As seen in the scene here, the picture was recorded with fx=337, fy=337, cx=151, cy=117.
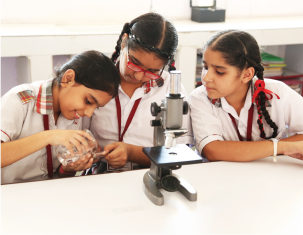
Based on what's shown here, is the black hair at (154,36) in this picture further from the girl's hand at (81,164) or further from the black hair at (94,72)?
the girl's hand at (81,164)

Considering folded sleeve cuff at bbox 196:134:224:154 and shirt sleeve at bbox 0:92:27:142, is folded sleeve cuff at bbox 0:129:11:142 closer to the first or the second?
shirt sleeve at bbox 0:92:27:142

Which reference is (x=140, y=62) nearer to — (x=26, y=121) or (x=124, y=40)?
(x=124, y=40)

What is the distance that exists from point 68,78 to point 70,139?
306 mm

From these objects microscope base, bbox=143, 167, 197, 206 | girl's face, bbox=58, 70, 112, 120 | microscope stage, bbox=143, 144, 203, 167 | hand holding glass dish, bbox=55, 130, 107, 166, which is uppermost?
girl's face, bbox=58, 70, 112, 120

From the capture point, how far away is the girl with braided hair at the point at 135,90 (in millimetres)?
1386

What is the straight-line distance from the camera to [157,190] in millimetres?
1075

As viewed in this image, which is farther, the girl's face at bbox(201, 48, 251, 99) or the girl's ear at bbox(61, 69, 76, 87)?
the girl's face at bbox(201, 48, 251, 99)

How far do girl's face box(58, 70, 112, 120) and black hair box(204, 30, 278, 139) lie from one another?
0.53 meters

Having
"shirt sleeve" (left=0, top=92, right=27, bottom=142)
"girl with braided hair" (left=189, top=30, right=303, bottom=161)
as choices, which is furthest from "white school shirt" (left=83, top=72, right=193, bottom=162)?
"shirt sleeve" (left=0, top=92, right=27, bottom=142)

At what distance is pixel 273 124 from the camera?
151cm

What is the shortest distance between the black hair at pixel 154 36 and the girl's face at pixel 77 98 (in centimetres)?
26

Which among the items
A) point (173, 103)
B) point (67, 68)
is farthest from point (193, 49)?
point (173, 103)

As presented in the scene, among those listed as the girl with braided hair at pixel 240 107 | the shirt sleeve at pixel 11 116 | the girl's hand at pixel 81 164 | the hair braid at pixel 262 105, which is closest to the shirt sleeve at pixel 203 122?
the girl with braided hair at pixel 240 107

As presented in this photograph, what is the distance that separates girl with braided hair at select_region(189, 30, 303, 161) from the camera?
1.40 meters
